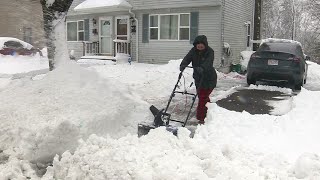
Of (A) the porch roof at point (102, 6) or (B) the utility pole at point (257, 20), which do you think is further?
(B) the utility pole at point (257, 20)

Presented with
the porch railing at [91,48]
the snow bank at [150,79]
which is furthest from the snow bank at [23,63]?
the snow bank at [150,79]

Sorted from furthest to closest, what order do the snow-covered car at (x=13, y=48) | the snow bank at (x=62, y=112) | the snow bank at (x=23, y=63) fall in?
the snow-covered car at (x=13, y=48) → the snow bank at (x=23, y=63) → the snow bank at (x=62, y=112)

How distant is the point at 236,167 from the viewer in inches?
175

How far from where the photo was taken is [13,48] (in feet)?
70.0

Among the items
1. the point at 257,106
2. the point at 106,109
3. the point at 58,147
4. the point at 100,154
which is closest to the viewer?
the point at 100,154

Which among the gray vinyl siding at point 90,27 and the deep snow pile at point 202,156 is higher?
the gray vinyl siding at point 90,27

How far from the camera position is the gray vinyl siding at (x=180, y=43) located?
17375mm

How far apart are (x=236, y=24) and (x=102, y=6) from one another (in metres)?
7.09

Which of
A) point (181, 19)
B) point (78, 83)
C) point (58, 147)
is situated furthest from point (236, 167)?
point (181, 19)

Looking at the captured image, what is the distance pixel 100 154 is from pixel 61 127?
3.94 feet

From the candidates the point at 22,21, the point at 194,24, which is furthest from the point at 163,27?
the point at 22,21

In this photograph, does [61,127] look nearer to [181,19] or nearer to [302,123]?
[302,123]

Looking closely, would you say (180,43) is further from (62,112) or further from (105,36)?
(62,112)

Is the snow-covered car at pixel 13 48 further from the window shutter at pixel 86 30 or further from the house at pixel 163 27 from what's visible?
the house at pixel 163 27
